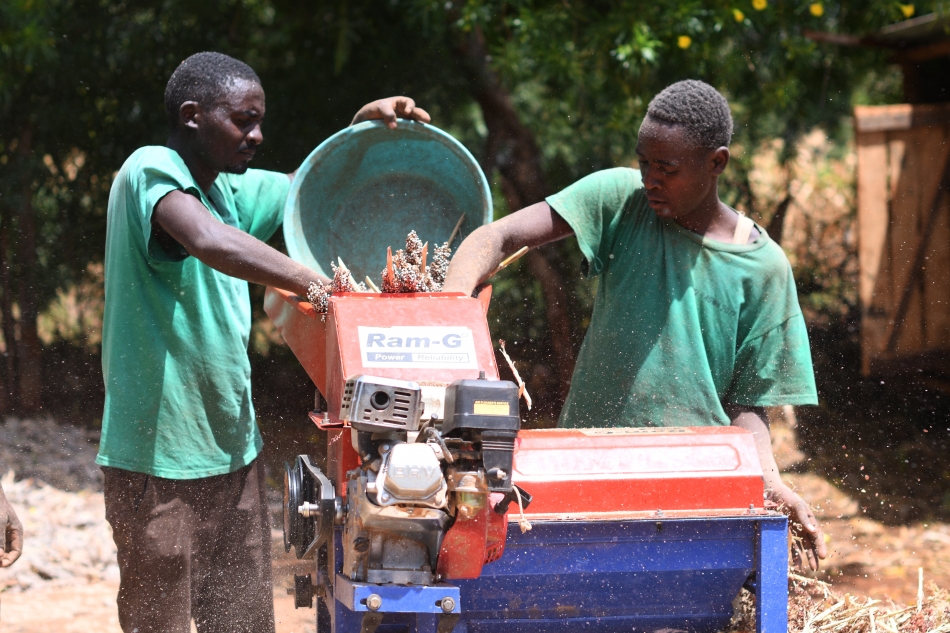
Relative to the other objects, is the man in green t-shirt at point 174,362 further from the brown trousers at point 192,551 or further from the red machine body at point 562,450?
the red machine body at point 562,450

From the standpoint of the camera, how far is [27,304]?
6.80 m

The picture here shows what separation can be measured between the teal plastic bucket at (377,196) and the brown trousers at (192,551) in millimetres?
704

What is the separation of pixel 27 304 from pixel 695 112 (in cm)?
541

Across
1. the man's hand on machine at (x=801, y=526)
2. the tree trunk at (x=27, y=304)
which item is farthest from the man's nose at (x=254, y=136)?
the tree trunk at (x=27, y=304)

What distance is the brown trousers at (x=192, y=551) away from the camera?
112 inches

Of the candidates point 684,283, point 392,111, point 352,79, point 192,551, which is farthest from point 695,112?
point 352,79

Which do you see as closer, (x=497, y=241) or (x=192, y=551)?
(x=497, y=241)

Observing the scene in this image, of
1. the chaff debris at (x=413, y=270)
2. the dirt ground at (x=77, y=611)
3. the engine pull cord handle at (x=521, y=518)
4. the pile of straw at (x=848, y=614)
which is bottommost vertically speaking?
the dirt ground at (x=77, y=611)

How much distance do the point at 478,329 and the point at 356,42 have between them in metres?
4.32

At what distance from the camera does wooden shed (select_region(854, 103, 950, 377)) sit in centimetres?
672

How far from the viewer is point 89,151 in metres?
6.61

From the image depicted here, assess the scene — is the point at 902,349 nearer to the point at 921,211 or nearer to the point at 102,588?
the point at 921,211

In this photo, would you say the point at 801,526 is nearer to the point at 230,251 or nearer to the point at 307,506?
the point at 307,506

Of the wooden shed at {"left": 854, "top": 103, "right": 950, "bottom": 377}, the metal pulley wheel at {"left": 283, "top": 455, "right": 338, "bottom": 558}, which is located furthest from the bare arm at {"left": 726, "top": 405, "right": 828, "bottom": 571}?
the wooden shed at {"left": 854, "top": 103, "right": 950, "bottom": 377}
